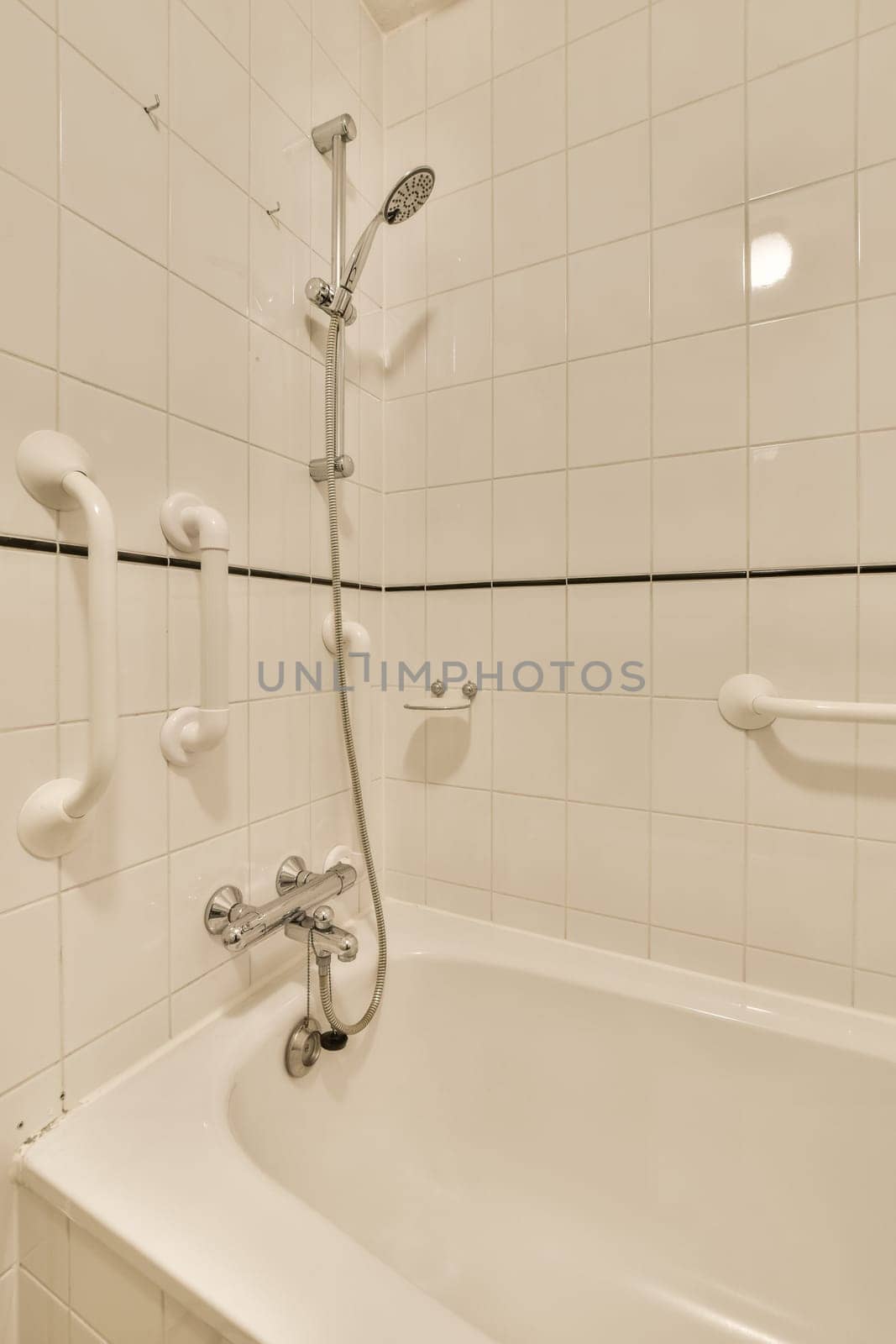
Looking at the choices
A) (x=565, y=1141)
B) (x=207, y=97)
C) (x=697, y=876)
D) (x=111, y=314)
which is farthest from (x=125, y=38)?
(x=565, y=1141)

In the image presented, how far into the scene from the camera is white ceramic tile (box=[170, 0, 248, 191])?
0.86 m

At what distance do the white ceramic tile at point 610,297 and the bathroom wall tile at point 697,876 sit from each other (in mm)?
836

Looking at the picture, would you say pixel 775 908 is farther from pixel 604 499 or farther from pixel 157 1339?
pixel 157 1339

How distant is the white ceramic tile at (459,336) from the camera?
121 cm

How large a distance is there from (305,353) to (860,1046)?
1.40 metres

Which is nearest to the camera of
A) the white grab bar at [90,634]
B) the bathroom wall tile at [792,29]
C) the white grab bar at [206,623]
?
the white grab bar at [90,634]

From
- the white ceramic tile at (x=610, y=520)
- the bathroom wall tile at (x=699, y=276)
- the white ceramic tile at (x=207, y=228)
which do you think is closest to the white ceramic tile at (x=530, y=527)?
the white ceramic tile at (x=610, y=520)

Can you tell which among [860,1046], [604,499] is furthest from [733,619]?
[860,1046]

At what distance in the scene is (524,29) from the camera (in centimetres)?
117

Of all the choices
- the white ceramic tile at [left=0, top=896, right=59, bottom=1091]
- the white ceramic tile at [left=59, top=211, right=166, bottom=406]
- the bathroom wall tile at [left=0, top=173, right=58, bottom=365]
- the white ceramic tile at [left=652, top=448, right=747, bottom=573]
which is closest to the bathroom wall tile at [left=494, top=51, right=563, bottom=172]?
the white ceramic tile at [left=652, top=448, right=747, bottom=573]

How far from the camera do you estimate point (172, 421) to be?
856 mm

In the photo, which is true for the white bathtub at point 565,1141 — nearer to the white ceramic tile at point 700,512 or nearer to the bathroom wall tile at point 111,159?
the white ceramic tile at point 700,512

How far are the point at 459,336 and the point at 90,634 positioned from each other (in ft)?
3.08

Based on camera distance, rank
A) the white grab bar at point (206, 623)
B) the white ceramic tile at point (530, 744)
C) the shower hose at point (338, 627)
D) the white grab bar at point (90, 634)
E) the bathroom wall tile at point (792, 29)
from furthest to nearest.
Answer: the white ceramic tile at point (530, 744), the shower hose at point (338, 627), the bathroom wall tile at point (792, 29), the white grab bar at point (206, 623), the white grab bar at point (90, 634)
